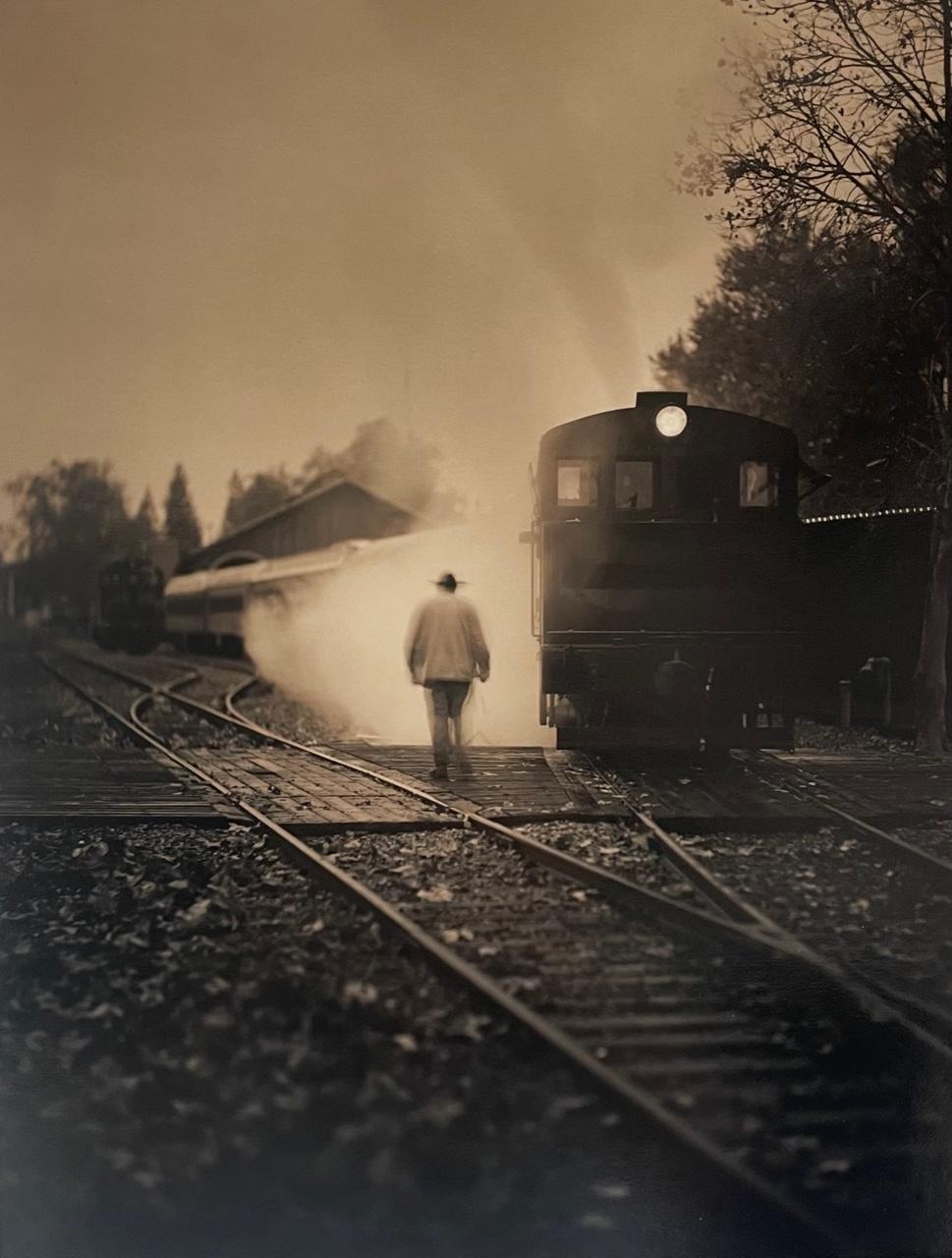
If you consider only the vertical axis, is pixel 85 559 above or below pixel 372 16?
below

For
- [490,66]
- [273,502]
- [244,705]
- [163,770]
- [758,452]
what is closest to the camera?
[490,66]

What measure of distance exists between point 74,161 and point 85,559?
1580mm

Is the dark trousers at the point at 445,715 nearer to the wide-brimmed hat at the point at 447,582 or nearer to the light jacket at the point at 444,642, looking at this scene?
the light jacket at the point at 444,642

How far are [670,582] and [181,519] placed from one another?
94.4 inches

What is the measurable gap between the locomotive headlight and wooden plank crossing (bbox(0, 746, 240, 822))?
2.65 m

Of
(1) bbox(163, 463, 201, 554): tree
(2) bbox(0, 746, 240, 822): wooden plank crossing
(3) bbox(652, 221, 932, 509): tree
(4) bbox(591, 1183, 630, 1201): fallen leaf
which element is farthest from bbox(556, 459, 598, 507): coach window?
(4) bbox(591, 1183, 630, 1201): fallen leaf

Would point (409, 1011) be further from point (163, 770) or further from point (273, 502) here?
point (163, 770)

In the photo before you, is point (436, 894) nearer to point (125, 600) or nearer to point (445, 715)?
point (445, 715)

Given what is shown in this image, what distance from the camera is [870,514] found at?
4641mm

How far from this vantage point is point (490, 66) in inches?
151

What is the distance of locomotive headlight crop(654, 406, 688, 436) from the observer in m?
5.34

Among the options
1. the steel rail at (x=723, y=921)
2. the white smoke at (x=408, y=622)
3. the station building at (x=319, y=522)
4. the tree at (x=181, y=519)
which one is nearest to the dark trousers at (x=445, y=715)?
the white smoke at (x=408, y=622)

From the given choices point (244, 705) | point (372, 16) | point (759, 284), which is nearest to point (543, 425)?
point (759, 284)

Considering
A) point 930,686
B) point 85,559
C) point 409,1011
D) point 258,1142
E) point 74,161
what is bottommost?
point 258,1142
